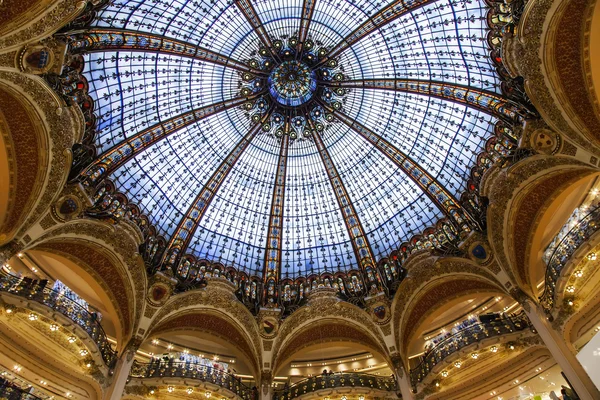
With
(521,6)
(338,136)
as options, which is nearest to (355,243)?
(338,136)

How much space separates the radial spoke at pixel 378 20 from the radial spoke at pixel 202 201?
583 cm

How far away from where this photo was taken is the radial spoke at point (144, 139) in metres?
19.1

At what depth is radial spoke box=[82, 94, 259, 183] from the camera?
1906 cm

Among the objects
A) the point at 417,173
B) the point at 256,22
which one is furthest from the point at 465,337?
the point at 256,22

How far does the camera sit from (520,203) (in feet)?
61.4

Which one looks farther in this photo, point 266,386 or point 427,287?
point 427,287

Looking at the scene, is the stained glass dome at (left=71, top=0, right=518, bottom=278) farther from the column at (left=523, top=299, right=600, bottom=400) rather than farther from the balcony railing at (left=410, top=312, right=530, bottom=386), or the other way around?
the column at (left=523, top=299, right=600, bottom=400)

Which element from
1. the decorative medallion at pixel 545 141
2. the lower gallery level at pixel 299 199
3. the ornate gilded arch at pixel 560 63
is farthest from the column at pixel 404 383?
the ornate gilded arch at pixel 560 63

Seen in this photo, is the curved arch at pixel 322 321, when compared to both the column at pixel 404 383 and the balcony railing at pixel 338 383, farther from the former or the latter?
the column at pixel 404 383

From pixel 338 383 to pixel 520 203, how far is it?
41.6 ft

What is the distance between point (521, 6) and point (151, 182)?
19.3 m

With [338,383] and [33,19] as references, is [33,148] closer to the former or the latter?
[33,19]

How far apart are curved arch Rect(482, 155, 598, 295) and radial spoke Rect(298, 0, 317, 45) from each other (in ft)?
41.8

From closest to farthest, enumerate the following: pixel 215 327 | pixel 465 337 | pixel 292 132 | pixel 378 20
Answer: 1. pixel 465 337
2. pixel 378 20
3. pixel 215 327
4. pixel 292 132
